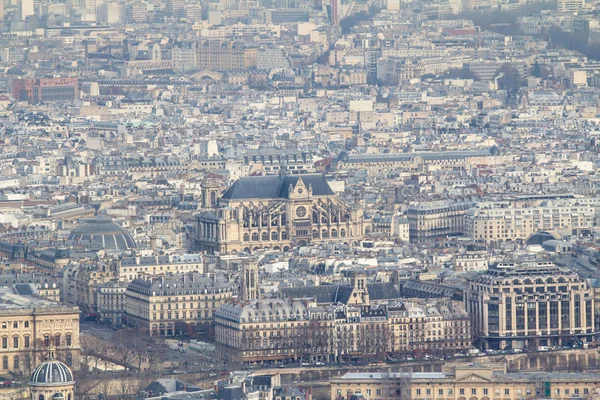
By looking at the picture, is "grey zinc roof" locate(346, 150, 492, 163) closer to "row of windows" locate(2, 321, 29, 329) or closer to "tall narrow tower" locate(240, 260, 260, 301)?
"tall narrow tower" locate(240, 260, 260, 301)

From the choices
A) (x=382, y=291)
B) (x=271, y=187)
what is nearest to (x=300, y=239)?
(x=271, y=187)

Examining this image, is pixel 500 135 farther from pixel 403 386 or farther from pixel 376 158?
pixel 403 386

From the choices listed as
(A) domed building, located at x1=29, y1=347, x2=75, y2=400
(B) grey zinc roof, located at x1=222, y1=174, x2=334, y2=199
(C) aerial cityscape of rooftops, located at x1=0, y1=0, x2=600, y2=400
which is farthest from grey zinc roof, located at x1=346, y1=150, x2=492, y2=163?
(A) domed building, located at x1=29, y1=347, x2=75, y2=400

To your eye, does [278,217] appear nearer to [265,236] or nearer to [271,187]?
[265,236]

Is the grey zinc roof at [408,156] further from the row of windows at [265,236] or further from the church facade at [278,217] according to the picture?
the row of windows at [265,236]

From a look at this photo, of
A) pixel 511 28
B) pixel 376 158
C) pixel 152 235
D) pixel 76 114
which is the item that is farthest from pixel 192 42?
pixel 152 235
